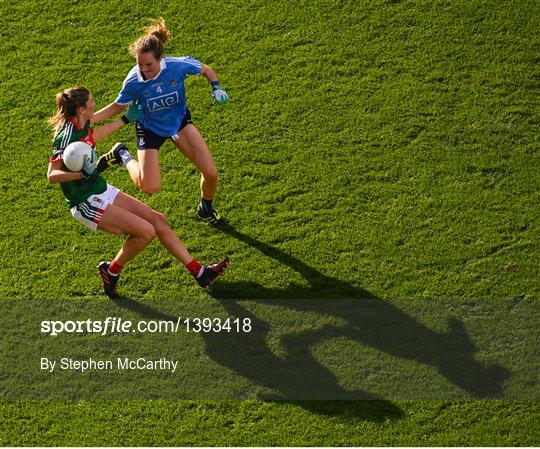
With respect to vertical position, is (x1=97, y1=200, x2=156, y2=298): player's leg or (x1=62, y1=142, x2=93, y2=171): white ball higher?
(x1=62, y1=142, x2=93, y2=171): white ball

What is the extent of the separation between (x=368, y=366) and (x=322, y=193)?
7.10 feet

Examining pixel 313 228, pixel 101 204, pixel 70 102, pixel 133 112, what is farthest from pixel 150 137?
pixel 313 228

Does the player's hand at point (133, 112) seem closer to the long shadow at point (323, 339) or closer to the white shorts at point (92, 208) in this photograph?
the white shorts at point (92, 208)

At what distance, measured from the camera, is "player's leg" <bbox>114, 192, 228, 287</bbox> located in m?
8.83

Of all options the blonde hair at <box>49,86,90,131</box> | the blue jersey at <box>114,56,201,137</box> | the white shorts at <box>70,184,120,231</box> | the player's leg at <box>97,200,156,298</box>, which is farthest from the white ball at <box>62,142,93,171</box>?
the blue jersey at <box>114,56,201,137</box>

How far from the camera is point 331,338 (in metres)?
8.82

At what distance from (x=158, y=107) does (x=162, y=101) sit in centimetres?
9

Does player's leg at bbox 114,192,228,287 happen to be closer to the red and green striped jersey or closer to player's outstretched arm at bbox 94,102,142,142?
the red and green striped jersey

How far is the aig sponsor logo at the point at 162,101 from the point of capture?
9.01 metres

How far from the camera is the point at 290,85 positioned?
1101cm

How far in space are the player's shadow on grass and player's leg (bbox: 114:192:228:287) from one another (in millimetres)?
228

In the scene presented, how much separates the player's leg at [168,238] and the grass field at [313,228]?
25 cm

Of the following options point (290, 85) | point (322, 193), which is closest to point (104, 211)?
point (322, 193)

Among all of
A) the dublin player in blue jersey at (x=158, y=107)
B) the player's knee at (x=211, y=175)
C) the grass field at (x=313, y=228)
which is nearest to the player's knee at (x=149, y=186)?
the dublin player in blue jersey at (x=158, y=107)
